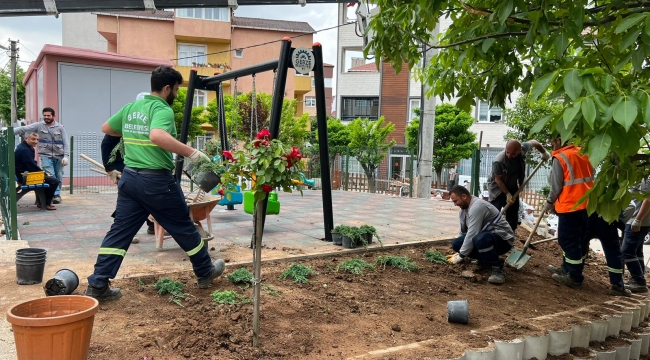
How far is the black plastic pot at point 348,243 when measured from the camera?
583 cm

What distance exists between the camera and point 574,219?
17.5 ft

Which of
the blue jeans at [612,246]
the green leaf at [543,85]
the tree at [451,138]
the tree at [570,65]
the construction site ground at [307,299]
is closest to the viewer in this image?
the tree at [570,65]

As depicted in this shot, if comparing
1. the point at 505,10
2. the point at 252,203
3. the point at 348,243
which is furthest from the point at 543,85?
the point at 252,203

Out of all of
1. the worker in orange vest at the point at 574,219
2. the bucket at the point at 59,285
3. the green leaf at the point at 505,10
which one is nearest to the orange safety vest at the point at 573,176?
the worker in orange vest at the point at 574,219

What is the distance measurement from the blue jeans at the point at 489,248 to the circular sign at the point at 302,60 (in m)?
2.66

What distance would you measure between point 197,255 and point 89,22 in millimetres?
37458

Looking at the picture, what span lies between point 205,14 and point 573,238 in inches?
1170

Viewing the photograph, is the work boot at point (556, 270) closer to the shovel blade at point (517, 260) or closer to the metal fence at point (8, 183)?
the shovel blade at point (517, 260)

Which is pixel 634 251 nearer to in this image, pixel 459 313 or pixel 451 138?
pixel 459 313

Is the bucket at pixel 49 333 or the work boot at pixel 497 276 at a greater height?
the bucket at pixel 49 333

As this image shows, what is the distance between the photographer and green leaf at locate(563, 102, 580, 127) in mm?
1841

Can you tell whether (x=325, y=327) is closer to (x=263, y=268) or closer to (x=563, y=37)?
(x=263, y=268)

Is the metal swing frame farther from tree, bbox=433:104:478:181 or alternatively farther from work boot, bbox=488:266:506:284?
tree, bbox=433:104:478:181

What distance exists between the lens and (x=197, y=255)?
407 centimetres
